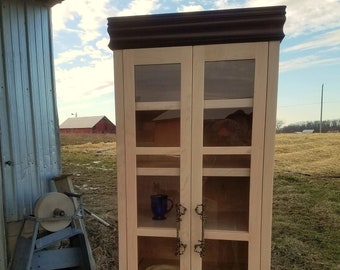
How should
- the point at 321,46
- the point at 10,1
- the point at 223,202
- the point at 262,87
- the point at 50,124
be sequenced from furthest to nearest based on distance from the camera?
the point at 321,46 < the point at 50,124 < the point at 10,1 < the point at 223,202 < the point at 262,87

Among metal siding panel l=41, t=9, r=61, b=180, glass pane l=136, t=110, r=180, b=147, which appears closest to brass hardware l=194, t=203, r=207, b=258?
glass pane l=136, t=110, r=180, b=147

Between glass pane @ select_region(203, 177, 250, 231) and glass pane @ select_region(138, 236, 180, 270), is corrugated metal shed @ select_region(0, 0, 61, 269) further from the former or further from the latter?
glass pane @ select_region(203, 177, 250, 231)

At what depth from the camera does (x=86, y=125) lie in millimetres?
1695

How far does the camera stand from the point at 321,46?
1.48m

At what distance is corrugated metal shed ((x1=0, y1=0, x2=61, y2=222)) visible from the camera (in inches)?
41.6

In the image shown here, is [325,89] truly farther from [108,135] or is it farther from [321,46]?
[108,135]

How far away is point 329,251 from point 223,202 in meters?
1.28

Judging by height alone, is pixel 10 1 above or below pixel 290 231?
above

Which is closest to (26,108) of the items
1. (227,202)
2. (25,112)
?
(25,112)

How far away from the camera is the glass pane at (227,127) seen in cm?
78

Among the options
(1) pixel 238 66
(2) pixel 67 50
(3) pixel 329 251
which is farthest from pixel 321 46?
(2) pixel 67 50

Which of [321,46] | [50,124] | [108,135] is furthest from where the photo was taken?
[108,135]

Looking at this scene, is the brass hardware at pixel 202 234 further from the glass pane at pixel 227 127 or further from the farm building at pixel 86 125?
the farm building at pixel 86 125

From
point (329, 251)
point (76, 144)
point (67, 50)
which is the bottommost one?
point (329, 251)
